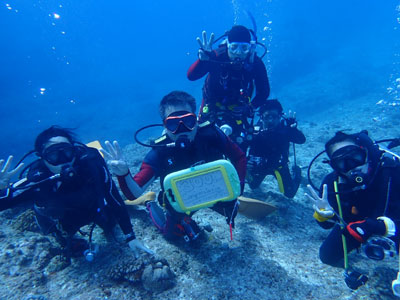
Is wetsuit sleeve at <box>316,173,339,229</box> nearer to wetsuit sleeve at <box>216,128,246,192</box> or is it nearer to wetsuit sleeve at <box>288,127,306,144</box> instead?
wetsuit sleeve at <box>216,128,246,192</box>

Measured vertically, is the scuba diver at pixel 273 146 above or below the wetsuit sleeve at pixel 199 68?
below

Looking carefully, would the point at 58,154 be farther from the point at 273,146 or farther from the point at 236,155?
the point at 273,146

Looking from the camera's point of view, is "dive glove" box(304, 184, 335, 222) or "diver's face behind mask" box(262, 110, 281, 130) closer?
"dive glove" box(304, 184, 335, 222)

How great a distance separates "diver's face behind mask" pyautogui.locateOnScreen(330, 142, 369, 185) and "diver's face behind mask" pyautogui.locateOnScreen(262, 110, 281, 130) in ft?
10.5

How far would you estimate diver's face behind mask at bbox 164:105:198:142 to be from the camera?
3.37 m

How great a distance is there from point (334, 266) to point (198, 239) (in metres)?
2.45

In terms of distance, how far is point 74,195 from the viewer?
3.89 meters

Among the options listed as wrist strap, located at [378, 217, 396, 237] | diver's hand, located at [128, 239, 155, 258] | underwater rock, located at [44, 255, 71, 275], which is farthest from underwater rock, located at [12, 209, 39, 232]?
wrist strap, located at [378, 217, 396, 237]

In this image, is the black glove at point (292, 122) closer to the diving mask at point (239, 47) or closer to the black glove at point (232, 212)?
the diving mask at point (239, 47)

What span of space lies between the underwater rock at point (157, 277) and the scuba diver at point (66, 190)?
0.46m

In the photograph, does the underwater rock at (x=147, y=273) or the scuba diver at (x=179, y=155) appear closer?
the underwater rock at (x=147, y=273)

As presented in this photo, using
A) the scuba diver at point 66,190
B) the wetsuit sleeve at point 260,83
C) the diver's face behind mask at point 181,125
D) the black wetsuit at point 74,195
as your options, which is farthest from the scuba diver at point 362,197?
the black wetsuit at point 74,195

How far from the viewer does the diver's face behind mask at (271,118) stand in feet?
21.0

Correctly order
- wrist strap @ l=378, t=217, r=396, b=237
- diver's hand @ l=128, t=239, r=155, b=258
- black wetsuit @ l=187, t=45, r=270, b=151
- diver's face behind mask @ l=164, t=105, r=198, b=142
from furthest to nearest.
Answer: black wetsuit @ l=187, t=45, r=270, b=151
diver's hand @ l=128, t=239, r=155, b=258
diver's face behind mask @ l=164, t=105, r=198, b=142
wrist strap @ l=378, t=217, r=396, b=237
